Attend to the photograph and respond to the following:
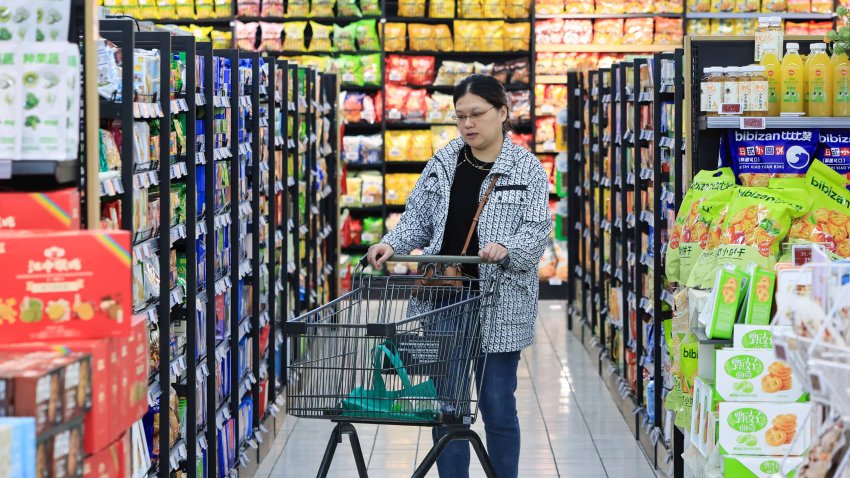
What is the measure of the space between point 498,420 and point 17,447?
2447 millimetres

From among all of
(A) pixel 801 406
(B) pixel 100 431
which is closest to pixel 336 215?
(A) pixel 801 406

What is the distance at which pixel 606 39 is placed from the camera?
12305 mm

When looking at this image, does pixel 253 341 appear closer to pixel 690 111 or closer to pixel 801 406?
pixel 690 111

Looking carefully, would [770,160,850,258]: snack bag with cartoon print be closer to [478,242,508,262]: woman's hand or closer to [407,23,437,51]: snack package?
[478,242,508,262]: woman's hand

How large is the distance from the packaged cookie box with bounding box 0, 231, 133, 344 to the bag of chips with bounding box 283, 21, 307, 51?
10042mm

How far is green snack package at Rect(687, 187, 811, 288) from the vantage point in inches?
150

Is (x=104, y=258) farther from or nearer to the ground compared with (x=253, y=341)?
farther from the ground

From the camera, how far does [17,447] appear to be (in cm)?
202

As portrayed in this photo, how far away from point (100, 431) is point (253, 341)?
380 cm

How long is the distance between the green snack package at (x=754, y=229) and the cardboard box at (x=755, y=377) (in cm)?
53

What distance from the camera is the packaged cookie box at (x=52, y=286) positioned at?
2375 mm

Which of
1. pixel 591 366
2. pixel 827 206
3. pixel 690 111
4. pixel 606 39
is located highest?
pixel 606 39

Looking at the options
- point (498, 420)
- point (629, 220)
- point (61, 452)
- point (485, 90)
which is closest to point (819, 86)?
point (485, 90)

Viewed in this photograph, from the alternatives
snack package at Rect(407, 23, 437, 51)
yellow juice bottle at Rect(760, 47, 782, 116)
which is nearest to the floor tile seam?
yellow juice bottle at Rect(760, 47, 782, 116)
